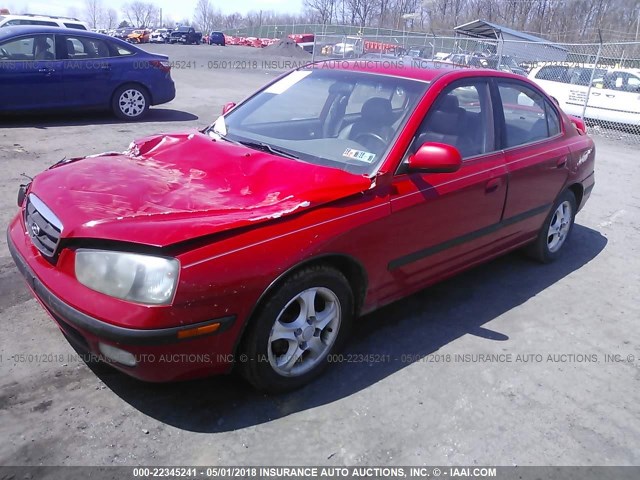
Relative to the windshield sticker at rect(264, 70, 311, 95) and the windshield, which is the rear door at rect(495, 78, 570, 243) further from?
the windshield sticker at rect(264, 70, 311, 95)

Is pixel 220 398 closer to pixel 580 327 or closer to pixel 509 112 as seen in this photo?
pixel 580 327

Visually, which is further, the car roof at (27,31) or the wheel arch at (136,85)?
the wheel arch at (136,85)

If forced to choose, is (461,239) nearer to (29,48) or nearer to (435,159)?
(435,159)

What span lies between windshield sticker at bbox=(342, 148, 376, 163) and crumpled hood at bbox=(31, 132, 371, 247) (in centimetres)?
20

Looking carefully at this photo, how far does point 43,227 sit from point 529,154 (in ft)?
11.2

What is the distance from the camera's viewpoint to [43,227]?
2.79 meters

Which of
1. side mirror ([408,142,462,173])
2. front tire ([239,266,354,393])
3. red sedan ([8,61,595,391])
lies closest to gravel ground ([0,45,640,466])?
front tire ([239,266,354,393])

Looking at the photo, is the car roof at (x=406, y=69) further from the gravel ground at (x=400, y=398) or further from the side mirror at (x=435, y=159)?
the gravel ground at (x=400, y=398)

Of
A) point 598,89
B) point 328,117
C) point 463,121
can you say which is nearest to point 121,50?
point 328,117

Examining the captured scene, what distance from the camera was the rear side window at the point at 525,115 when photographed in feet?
13.8

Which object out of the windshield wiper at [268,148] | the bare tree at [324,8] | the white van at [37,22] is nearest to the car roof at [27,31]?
the white van at [37,22]

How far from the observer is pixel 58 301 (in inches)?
101

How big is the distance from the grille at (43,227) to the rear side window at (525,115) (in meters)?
3.09

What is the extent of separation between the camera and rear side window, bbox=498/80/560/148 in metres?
4.21
